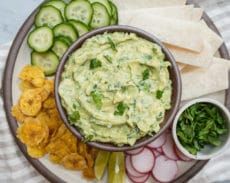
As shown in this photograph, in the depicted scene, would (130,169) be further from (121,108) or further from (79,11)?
(79,11)

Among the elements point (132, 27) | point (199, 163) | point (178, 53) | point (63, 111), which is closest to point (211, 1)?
point (178, 53)

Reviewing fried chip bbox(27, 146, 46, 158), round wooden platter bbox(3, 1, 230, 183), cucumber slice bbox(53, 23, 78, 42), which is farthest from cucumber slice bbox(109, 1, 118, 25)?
fried chip bbox(27, 146, 46, 158)

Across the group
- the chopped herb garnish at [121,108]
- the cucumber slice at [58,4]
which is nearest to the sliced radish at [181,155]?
the chopped herb garnish at [121,108]

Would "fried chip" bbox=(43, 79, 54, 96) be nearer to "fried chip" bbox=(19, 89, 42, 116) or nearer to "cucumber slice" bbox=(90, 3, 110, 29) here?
"fried chip" bbox=(19, 89, 42, 116)

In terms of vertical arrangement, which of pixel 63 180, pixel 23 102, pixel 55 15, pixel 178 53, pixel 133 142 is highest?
pixel 55 15

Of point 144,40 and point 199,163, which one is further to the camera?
point 199,163

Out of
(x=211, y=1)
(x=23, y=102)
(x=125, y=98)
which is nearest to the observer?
(x=125, y=98)

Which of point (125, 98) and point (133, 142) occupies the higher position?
point (125, 98)

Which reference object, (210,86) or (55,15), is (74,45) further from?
(210,86)
